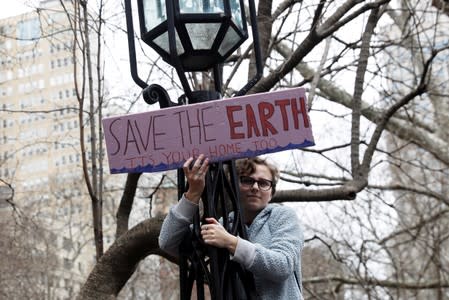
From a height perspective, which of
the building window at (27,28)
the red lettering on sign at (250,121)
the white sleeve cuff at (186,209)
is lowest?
the white sleeve cuff at (186,209)

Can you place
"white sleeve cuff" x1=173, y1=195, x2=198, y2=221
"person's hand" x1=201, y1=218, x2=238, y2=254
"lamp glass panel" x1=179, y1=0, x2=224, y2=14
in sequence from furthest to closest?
"lamp glass panel" x1=179, y1=0, x2=224, y2=14
"white sleeve cuff" x1=173, y1=195, x2=198, y2=221
"person's hand" x1=201, y1=218, x2=238, y2=254

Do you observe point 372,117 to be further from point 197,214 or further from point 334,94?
point 197,214

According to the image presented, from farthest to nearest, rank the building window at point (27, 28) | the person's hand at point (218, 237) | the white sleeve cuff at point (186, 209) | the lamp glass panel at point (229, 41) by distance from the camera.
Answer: the building window at point (27, 28)
the lamp glass panel at point (229, 41)
the white sleeve cuff at point (186, 209)
the person's hand at point (218, 237)

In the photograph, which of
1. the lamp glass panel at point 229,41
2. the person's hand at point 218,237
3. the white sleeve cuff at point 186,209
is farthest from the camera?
the lamp glass panel at point 229,41

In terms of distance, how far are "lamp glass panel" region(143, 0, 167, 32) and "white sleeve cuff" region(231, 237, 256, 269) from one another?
0.80 metres

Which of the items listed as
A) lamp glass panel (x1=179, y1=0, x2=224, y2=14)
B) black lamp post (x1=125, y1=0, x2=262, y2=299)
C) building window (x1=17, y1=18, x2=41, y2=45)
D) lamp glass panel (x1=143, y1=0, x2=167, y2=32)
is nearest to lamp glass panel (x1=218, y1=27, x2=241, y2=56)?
black lamp post (x1=125, y1=0, x2=262, y2=299)

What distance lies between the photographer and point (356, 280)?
933 cm

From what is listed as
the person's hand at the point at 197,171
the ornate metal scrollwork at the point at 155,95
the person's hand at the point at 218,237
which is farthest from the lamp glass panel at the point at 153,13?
the person's hand at the point at 218,237

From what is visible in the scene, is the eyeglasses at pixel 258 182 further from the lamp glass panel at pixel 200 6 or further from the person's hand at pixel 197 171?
the lamp glass panel at pixel 200 6

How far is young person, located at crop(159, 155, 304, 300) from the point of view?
6.52ft

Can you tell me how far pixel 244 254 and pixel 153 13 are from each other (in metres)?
0.90

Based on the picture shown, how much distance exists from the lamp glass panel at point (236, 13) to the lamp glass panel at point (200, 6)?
69 mm

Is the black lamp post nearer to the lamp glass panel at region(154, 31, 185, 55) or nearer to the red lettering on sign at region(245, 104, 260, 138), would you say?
the lamp glass panel at region(154, 31, 185, 55)

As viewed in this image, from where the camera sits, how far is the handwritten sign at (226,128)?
2.01 meters
